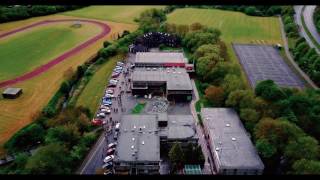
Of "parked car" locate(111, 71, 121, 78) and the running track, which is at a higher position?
the running track

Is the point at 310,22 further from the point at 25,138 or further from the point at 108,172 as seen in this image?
the point at 25,138

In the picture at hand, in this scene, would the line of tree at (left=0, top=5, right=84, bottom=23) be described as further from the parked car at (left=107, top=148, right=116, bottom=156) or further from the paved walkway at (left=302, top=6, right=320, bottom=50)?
the paved walkway at (left=302, top=6, right=320, bottom=50)

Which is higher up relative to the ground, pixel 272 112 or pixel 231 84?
pixel 231 84

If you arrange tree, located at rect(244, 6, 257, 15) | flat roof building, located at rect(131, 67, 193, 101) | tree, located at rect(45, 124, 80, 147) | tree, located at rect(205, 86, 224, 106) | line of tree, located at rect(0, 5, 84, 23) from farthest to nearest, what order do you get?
tree, located at rect(244, 6, 257, 15), line of tree, located at rect(0, 5, 84, 23), flat roof building, located at rect(131, 67, 193, 101), tree, located at rect(205, 86, 224, 106), tree, located at rect(45, 124, 80, 147)

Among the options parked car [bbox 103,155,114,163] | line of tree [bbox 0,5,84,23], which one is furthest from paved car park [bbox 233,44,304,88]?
line of tree [bbox 0,5,84,23]

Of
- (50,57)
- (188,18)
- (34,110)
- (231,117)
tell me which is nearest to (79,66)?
(50,57)

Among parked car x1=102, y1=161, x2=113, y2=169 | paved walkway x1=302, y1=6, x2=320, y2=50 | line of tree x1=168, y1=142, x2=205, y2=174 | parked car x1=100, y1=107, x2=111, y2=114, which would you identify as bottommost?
parked car x1=102, y1=161, x2=113, y2=169

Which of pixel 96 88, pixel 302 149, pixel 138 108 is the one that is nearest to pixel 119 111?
pixel 138 108
